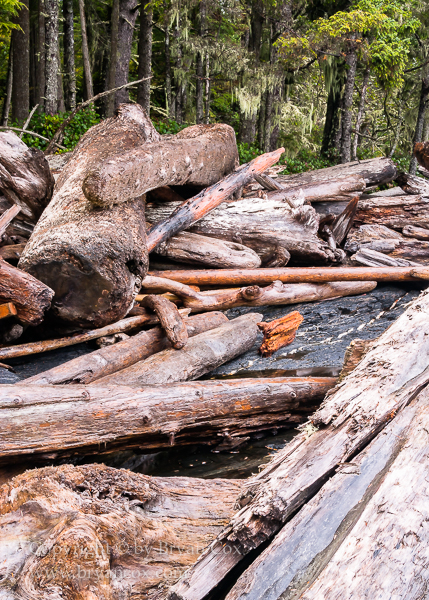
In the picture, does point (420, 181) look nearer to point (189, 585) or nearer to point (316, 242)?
point (316, 242)

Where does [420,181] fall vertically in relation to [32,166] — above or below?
below

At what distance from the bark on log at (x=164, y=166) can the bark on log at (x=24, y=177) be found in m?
0.86

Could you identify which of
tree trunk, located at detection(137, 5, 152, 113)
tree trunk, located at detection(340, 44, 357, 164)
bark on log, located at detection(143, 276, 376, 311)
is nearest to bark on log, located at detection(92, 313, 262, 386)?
bark on log, located at detection(143, 276, 376, 311)

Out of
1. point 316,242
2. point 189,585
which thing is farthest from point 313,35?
point 189,585

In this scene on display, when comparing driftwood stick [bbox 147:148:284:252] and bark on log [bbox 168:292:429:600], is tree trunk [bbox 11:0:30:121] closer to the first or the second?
driftwood stick [bbox 147:148:284:252]

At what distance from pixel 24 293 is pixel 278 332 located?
2936 mm

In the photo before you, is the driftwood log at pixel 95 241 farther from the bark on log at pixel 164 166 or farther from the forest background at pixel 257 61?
the forest background at pixel 257 61

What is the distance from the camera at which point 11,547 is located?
6.38 ft

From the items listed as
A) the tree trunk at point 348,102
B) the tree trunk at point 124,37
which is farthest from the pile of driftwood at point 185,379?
the tree trunk at point 348,102

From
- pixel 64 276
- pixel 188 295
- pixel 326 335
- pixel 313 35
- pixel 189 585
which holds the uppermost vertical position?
pixel 313 35

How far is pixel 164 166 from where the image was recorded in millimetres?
Answer: 6699

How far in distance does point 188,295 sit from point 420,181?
22.0 ft

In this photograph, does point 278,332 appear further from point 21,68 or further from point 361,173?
point 21,68

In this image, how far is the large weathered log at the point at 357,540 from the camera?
5.36 feet
